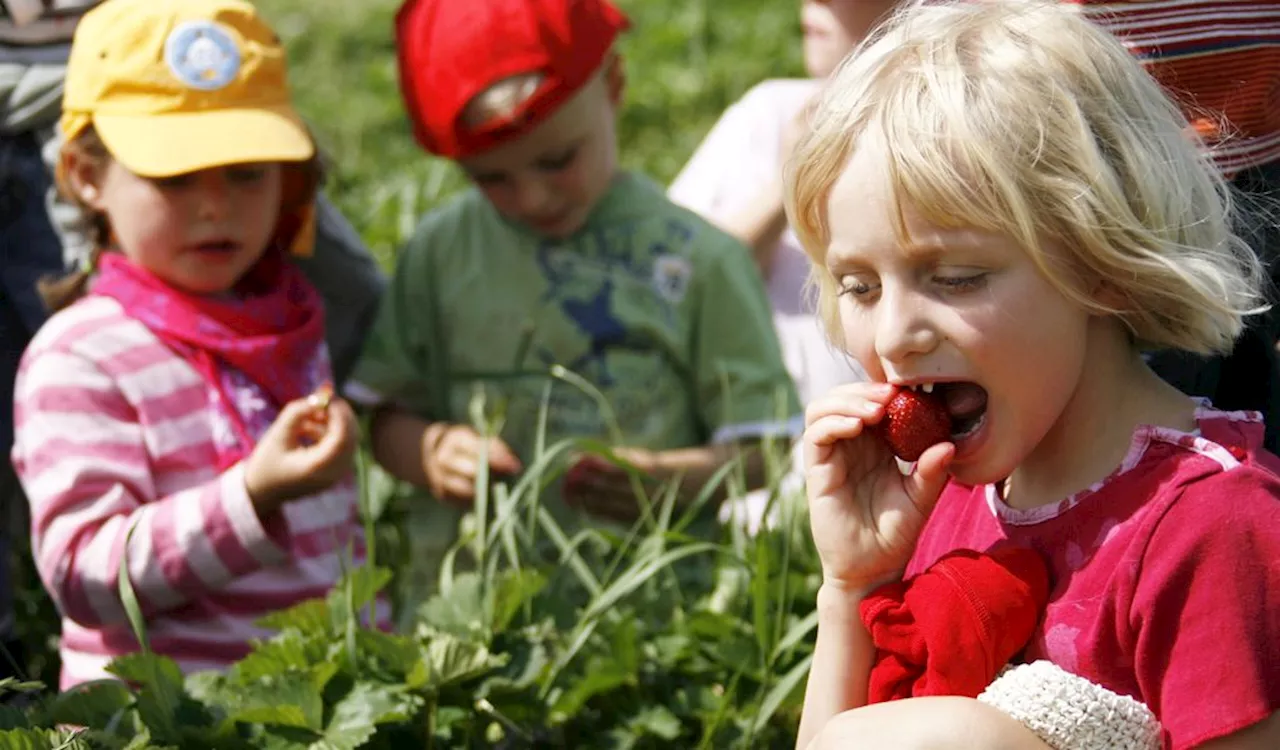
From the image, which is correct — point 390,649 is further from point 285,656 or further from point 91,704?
point 91,704

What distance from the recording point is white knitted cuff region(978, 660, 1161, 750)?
67.8 inches

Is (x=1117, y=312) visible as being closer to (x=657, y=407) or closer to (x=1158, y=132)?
(x=1158, y=132)

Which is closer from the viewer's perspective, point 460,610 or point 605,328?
point 460,610

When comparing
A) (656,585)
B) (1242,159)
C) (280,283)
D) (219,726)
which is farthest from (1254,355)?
(280,283)

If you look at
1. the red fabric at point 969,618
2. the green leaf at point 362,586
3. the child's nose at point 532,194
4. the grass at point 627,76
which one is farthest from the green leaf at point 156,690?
the grass at point 627,76

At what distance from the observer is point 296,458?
271 centimetres

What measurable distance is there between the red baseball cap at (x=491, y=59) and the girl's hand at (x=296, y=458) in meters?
0.72

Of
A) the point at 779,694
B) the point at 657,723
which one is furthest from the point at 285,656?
the point at 779,694

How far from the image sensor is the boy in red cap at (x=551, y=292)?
3293 millimetres

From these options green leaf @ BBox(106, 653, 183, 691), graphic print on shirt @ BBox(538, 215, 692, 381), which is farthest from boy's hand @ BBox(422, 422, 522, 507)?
green leaf @ BBox(106, 653, 183, 691)

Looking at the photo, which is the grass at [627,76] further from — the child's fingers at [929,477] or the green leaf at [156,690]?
the child's fingers at [929,477]

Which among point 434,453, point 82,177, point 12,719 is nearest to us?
point 12,719

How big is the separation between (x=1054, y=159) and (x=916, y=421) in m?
0.30

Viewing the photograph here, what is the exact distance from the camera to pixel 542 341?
3430 mm
